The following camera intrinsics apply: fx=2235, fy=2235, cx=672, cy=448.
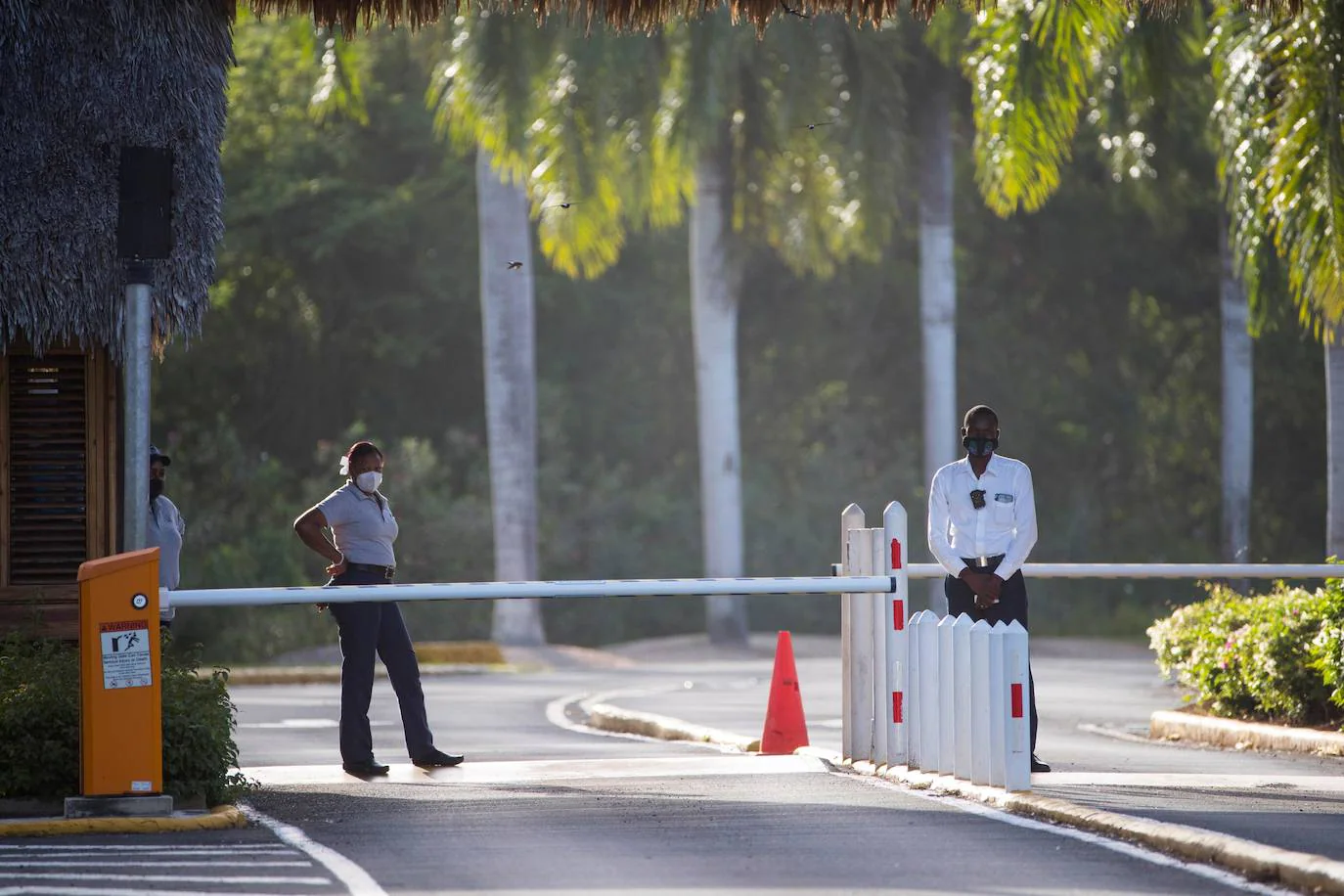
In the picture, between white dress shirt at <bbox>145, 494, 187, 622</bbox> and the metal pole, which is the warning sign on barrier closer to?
the metal pole

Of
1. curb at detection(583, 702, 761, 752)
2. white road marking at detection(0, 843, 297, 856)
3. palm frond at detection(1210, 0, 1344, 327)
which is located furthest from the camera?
palm frond at detection(1210, 0, 1344, 327)

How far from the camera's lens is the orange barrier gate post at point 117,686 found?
9.98 m

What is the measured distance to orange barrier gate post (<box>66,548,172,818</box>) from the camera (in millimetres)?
9984

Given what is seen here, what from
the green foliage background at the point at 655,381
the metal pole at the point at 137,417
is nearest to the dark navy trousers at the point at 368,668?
the metal pole at the point at 137,417

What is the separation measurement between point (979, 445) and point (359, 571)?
11.8 ft

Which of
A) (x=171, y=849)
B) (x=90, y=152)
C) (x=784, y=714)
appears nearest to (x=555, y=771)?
(x=784, y=714)

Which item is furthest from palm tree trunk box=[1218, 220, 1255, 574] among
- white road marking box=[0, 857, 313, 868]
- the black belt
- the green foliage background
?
white road marking box=[0, 857, 313, 868]

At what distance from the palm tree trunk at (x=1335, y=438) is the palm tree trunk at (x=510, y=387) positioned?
14.2m

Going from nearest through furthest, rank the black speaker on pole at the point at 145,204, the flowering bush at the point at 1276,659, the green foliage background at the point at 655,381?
1. the black speaker on pole at the point at 145,204
2. the flowering bush at the point at 1276,659
3. the green foliage background at the point at 655,381

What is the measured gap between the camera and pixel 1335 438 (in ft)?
69.1

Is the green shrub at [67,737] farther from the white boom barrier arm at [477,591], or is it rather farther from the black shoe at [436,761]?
the black shoe at [436,761]

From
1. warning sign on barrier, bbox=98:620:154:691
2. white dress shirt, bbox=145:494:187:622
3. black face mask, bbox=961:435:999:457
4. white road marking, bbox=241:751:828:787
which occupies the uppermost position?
black face mask, bbox=961:435:999:457

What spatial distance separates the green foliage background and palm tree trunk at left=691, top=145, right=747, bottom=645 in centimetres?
395

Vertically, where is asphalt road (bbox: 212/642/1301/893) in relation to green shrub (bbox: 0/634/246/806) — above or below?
below
